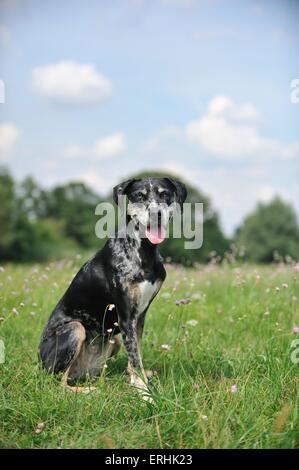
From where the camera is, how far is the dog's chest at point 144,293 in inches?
227

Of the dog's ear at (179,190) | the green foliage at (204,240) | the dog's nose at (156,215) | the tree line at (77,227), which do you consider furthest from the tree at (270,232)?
the dog's nose at (156,215)

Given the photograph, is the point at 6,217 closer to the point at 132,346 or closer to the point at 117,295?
the point at 117,295

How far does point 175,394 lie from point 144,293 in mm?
1224

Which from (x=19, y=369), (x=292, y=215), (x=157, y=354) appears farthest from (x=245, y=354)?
(x=292, y=215)

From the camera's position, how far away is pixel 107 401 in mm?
5203

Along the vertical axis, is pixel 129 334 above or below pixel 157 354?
above

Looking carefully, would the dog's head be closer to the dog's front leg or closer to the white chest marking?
the white chest marking

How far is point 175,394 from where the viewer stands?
16.1ft

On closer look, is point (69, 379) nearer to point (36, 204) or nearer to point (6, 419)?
point (6, 419)

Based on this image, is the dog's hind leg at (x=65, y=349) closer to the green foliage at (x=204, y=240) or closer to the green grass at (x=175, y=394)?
the green grass at (x=175, y=394)

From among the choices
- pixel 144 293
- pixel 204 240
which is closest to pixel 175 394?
pixel 144 293

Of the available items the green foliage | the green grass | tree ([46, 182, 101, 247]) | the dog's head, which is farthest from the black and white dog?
tree ([46, 182, 101, 247])

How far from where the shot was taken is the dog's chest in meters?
5.75
